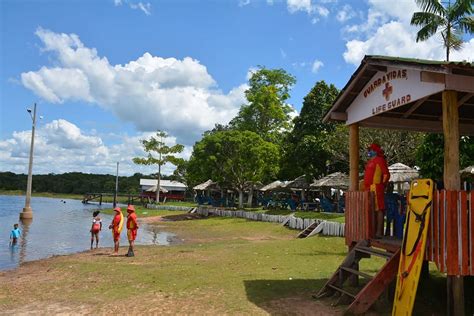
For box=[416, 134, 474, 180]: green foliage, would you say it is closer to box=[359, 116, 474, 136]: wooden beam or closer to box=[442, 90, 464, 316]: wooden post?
box=[359, 116, 474, 136]: wooden beam

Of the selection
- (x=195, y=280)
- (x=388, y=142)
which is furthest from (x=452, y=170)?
(x=388, y=142)

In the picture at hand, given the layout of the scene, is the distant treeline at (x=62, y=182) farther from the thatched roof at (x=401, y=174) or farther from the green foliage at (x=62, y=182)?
the thatched roof at (x=401, y=174)

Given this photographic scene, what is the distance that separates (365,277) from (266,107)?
145 ft

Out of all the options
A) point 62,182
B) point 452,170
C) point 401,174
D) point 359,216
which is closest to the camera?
point 452,170

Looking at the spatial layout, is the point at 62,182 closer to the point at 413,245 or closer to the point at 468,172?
the point at 468,172

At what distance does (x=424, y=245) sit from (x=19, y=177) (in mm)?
137202

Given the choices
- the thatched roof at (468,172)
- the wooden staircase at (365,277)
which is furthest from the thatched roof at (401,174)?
the wooden staircase at (365,277)

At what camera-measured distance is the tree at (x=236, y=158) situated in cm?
3881

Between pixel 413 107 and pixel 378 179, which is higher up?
pixel 413 107

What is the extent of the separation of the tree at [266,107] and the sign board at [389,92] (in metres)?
39.8

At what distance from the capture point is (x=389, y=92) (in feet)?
28.2

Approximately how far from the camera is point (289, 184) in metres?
35.6

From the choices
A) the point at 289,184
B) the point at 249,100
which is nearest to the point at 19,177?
the point at 249,100

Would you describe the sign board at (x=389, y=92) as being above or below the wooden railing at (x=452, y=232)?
above
